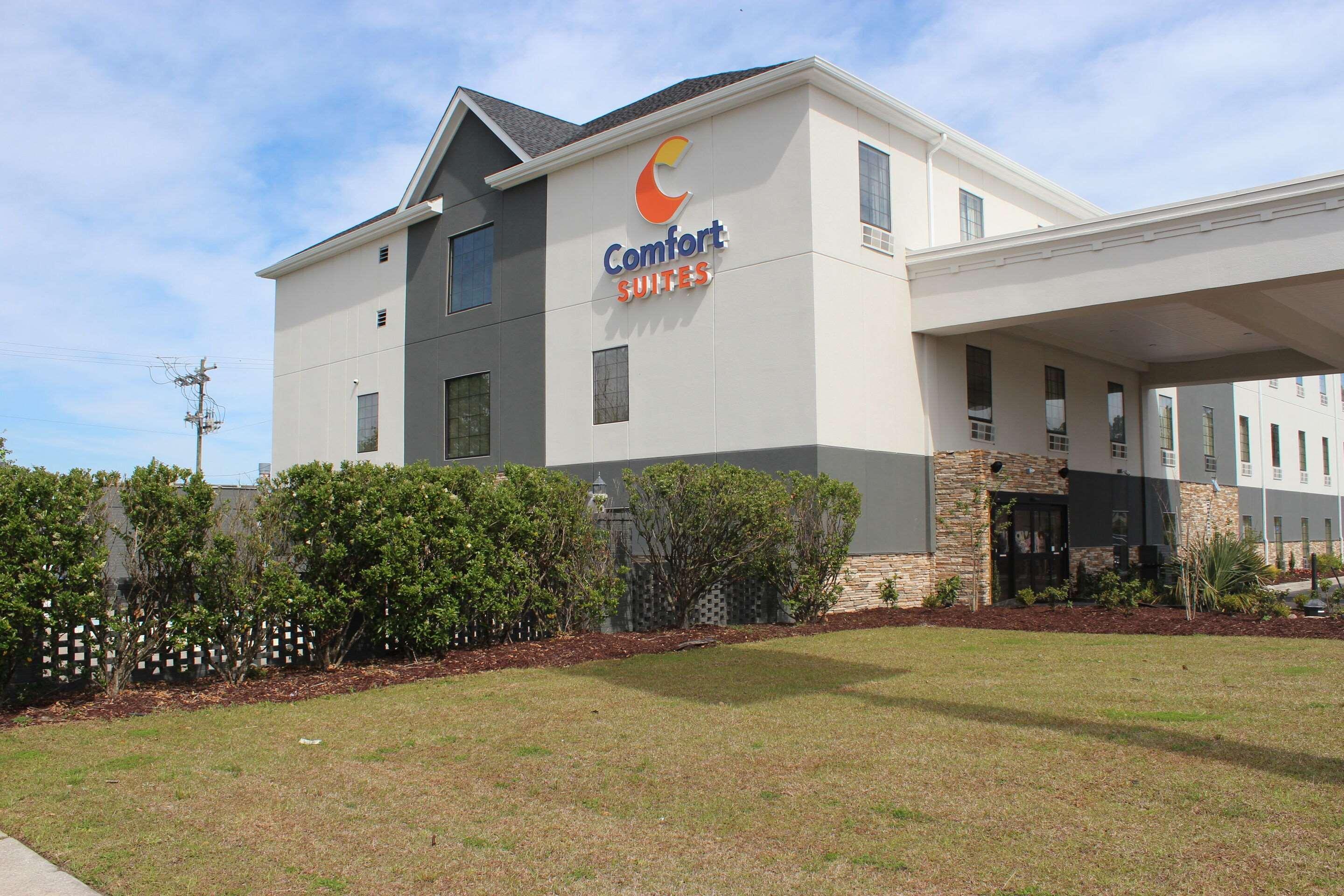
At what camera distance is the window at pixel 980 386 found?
64.5 ft

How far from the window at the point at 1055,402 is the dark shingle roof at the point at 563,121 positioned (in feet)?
30.9

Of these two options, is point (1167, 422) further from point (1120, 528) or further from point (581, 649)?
point (581, 649)

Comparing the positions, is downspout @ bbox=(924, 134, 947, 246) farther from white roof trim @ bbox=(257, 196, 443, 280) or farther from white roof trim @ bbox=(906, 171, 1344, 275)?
white roof trim @ bbox=(257, 196, 443, 280)

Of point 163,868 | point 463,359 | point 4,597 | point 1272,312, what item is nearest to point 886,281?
point 1272,312

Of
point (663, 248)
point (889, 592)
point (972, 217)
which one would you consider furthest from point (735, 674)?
point (972, 217)

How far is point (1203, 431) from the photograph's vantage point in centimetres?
2942

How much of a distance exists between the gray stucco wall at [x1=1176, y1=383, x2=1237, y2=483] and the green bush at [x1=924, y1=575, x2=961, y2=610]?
1325 centimetres

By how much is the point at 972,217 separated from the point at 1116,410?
24.5 feet

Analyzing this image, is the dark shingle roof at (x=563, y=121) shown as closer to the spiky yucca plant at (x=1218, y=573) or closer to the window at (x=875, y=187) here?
the window at (x=875, y=187)

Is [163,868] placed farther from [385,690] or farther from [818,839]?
[385,690]

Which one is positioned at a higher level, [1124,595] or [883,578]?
[883,578]

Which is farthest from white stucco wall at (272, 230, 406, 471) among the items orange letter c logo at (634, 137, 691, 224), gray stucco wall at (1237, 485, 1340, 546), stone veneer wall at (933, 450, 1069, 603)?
gray stucco wall at (1237, 485, 1340, 546)

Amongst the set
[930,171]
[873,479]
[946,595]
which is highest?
[930,171]

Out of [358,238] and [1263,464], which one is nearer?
[358,238]
